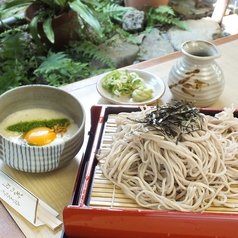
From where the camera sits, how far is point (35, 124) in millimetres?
1449

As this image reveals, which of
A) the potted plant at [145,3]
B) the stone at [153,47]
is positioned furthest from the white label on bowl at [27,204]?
the potted plant at [145,3]

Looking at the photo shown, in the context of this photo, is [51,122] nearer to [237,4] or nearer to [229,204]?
[229,204]

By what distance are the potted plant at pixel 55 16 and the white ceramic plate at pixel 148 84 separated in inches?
45.3

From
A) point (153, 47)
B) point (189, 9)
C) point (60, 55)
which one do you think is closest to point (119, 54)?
point (153, 47)

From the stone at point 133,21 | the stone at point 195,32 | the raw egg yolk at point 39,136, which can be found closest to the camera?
the raw egg yolk at point 39,136

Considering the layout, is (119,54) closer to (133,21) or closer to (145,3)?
(133,21)

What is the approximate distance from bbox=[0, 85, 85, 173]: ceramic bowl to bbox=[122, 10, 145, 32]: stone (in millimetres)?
2372

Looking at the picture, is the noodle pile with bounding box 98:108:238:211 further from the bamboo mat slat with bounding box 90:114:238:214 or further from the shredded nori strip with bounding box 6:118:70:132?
the shredded nori strip with bounding box 6:118:70:132

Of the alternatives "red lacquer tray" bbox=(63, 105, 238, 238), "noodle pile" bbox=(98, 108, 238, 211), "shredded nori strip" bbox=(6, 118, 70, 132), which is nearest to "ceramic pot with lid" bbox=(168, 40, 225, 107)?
"noodle pile" bbox=(98, 108, 238, 211)

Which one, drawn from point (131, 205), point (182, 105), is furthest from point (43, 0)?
point (131, 205)

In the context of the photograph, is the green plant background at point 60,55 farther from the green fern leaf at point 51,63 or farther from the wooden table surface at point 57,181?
the wooden table surface at point 57,181

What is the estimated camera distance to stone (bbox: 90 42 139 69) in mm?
3150

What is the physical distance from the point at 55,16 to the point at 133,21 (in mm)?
974

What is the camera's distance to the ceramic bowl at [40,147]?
123 cm
